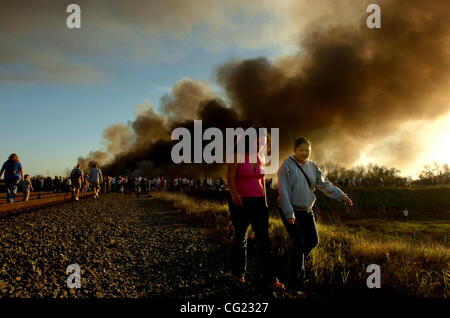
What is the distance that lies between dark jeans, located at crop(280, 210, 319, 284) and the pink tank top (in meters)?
0.41

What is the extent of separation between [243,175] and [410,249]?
3.76m

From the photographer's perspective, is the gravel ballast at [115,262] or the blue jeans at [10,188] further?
the blue jeans at [10,188]

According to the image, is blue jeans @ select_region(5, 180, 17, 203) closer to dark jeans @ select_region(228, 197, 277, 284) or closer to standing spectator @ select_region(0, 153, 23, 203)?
standing spectator @ select_region(0, 153, 23, 203)

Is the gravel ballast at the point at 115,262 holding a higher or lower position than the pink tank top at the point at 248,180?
lower

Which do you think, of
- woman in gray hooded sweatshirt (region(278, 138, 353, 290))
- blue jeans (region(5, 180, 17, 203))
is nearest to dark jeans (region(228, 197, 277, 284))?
woman in gray hooded sweatshirt (region(278, 138, 353, 290))

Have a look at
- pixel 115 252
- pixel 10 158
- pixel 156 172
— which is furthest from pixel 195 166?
pixel 115 252

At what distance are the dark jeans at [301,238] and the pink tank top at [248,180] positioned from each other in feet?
1.34

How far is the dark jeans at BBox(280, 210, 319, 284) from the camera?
11.2ft

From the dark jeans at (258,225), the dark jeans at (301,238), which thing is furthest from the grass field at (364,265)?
the dark jeans at (258,225)

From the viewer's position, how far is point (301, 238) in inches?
134

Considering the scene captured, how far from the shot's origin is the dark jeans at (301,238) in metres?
3.41

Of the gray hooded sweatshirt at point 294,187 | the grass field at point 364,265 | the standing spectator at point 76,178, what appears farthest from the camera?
the standing spectator at point 76,178

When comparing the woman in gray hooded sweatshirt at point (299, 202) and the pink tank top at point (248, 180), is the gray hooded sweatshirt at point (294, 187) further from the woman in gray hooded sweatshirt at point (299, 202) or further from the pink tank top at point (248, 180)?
the pink tank top at point (248, 180)
